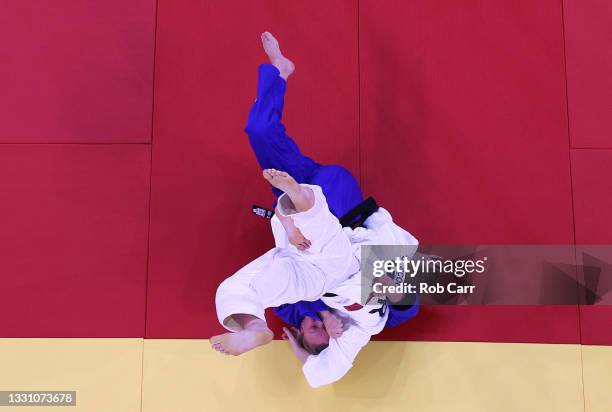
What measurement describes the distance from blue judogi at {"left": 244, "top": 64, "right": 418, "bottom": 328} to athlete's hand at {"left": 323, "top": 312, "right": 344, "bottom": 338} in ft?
0.27

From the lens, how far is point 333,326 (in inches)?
97.8

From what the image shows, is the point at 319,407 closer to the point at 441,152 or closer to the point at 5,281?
the point at 441,152

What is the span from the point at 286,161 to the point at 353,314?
742 mm

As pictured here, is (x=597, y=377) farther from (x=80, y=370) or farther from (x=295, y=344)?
(x=80, y=370)

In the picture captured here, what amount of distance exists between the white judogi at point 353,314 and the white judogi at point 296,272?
9cm

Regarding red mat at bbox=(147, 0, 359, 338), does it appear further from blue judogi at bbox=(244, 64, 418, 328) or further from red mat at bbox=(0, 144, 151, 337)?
blue judogi at bbox=(244, 64, 418, 328)

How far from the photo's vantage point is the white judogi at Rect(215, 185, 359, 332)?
79.6 inches

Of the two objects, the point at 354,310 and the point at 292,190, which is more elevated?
the point at 292,190

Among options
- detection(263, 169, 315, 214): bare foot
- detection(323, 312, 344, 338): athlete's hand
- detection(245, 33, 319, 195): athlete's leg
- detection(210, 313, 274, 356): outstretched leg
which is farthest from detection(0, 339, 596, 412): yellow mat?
detection(263, 169, 315, 214): bare foot

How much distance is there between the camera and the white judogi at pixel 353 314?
7.89 ft

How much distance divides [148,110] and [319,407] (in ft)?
5.80

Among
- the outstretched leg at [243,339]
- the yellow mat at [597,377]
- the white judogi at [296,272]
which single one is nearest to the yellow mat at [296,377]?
the yellow mat at [597,377]

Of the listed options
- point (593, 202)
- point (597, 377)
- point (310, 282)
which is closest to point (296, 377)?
point (310, 282)

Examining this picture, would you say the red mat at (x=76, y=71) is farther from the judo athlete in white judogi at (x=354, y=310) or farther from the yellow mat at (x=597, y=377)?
the yellow mat at (x=597, y=377)
